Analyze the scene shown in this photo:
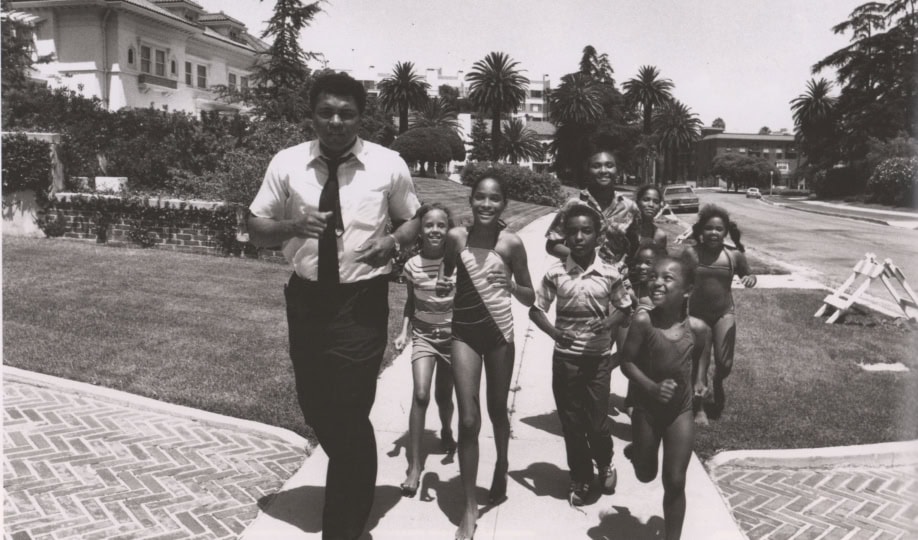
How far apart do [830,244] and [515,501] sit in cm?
2052

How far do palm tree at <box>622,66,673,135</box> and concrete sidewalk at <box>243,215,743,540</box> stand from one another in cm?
8770

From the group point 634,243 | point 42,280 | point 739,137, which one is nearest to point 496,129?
point 42,280

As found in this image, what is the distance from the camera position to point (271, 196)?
3.67 meters

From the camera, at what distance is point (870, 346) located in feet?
28.6

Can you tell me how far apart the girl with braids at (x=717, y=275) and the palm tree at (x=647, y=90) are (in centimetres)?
8684

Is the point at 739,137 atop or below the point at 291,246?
atop

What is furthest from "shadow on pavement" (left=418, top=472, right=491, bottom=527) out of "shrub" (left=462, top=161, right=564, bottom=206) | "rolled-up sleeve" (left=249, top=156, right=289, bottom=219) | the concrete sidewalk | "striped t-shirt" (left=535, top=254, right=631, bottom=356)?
"shrub" (left=462, top=161, right=564, bottom=206)

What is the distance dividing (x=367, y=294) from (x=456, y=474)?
1707mm

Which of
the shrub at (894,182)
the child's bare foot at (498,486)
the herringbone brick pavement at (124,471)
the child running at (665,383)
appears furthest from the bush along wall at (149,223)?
the shrub at (894,182)

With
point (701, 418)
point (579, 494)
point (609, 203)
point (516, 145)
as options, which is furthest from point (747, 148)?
point (579, 494)

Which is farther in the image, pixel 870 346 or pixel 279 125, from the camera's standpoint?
pixel 279 125

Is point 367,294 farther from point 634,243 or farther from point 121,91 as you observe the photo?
point 121,91

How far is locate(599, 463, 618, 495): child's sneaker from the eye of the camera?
450 centimetres

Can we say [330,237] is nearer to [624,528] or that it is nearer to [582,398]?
[582,398]
